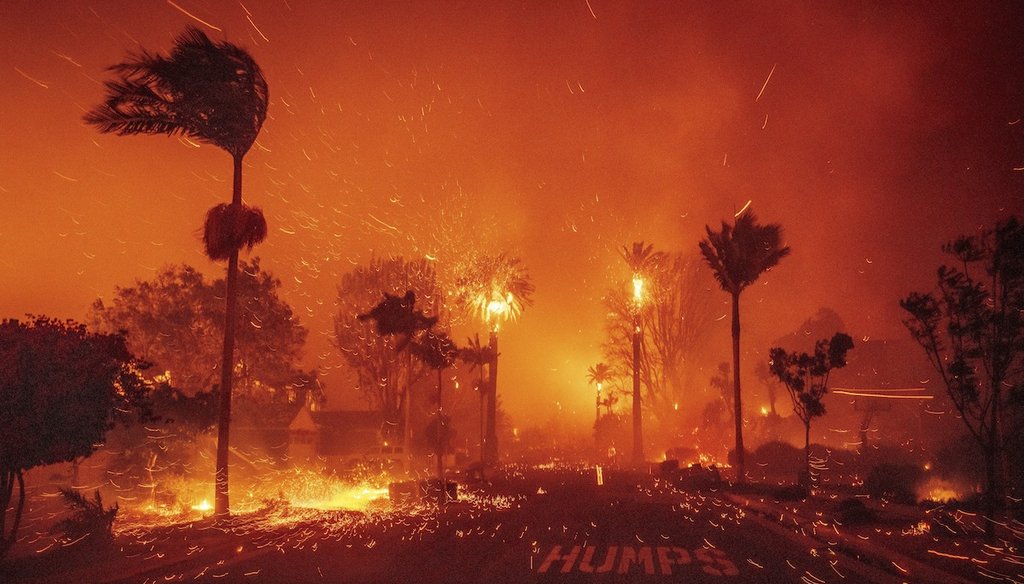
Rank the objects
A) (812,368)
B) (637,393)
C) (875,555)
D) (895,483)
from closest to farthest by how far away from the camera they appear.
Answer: (875,555), (895,483), (812,368), (637,393)

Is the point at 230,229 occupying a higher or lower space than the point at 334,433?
higher

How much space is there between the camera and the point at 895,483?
3072 centimetres

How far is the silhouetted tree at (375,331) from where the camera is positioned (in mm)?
66062

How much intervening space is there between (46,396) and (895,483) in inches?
1131

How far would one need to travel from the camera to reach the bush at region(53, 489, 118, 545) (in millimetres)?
15633

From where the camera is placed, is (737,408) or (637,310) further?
(637,310)

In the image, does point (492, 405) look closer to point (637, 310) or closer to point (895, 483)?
point (637, 310)

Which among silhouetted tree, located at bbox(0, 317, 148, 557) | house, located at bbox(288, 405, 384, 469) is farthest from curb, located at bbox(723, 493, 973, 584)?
house, located at bbox(288, 405, 384, 469)

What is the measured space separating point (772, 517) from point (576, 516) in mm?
6040

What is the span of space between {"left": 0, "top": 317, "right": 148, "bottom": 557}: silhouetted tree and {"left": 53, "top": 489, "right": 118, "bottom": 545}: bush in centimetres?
139

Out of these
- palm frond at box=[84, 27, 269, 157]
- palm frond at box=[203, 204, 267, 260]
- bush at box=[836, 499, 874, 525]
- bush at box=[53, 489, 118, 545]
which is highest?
palm frond at box=[84, 27, 269, 157]

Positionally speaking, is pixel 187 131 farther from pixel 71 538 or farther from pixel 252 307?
pixel 252 307

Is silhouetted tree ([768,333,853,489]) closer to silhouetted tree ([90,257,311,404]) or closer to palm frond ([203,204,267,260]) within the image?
palm frond ([203,204,267,260])

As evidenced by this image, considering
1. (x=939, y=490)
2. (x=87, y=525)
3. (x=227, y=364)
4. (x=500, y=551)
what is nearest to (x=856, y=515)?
(x=500, y=551)
